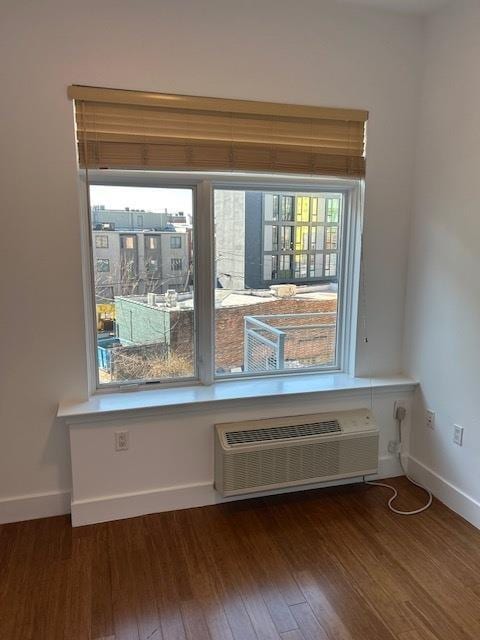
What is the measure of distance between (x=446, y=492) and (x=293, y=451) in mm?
937

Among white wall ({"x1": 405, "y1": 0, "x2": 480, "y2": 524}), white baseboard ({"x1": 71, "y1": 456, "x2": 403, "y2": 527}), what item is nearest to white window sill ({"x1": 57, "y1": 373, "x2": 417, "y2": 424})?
white wall ({"x1": 405, "y1": 0, "x2": 480, "y2": 524})

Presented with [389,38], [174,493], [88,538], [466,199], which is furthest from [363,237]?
[88,538]

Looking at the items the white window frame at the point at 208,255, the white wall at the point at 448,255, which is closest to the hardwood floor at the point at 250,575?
the white wall at the point at 448,255

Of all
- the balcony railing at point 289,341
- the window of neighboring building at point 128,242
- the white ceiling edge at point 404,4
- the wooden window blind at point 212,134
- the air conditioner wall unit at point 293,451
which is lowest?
the air conditioner wall unit at point 293,451

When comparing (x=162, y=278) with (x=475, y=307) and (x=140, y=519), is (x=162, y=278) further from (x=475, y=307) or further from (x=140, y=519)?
(x=475, y=307)

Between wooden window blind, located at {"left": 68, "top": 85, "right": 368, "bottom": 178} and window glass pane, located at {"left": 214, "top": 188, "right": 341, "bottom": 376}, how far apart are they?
0.25 metres

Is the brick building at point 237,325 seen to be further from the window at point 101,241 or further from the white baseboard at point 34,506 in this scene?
the white baseboard at point 34,506

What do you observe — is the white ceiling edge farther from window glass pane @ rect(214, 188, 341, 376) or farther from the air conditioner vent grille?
the air conditioner vent grille

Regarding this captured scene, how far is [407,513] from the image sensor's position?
8.51 feet

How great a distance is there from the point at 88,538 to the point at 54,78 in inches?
90.5

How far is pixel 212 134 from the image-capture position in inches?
98.1

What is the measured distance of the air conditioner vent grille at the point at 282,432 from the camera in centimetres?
257

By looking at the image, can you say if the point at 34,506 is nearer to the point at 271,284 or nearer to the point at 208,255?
the point at 208,255

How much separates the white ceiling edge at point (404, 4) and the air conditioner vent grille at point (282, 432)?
2356mm
